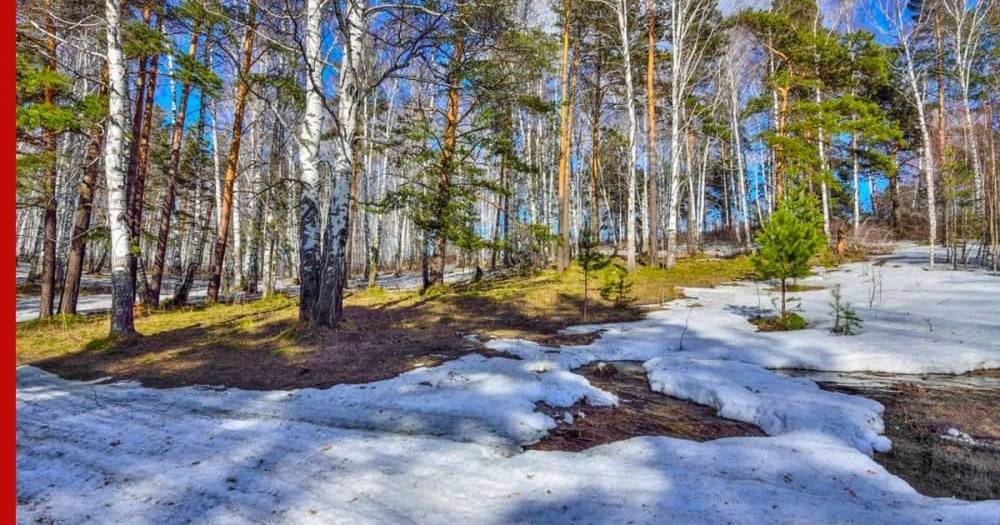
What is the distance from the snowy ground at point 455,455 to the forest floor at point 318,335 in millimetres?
588

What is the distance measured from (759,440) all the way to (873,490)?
0.79m

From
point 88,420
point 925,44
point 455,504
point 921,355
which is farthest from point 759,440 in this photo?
point 925,44

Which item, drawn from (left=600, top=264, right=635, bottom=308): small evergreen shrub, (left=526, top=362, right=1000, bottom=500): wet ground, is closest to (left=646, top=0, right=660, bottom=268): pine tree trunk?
(left=600, top=264, right=635, bottom=308): small evergreen shrub

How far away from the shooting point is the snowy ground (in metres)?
2.59

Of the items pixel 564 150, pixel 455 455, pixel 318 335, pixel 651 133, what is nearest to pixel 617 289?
pixel 564 150

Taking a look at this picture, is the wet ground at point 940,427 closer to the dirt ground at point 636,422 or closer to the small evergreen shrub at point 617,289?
the dirt ground at point 636,422

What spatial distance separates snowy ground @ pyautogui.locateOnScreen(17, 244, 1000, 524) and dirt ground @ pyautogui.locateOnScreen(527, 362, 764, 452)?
0.16 m

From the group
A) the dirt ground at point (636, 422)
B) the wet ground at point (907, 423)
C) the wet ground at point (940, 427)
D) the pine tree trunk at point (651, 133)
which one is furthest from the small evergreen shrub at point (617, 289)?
the dirt ground at point (636, 422)

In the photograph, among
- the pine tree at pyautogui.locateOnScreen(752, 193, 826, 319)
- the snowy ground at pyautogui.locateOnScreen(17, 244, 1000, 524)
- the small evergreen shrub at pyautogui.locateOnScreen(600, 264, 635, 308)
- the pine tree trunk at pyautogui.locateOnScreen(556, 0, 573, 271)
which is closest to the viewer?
the snowy ground at pyautogui.locateOnScreen(17, 244, 1000, 524)

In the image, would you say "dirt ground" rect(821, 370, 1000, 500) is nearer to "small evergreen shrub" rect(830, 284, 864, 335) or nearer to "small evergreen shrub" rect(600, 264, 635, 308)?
"small evergreen shrub" rect(830, 284, 864, 335)

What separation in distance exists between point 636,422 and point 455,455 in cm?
178

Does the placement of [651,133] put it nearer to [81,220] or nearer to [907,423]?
[907,423]

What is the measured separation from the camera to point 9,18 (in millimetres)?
923

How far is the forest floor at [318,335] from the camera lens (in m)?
5.67
